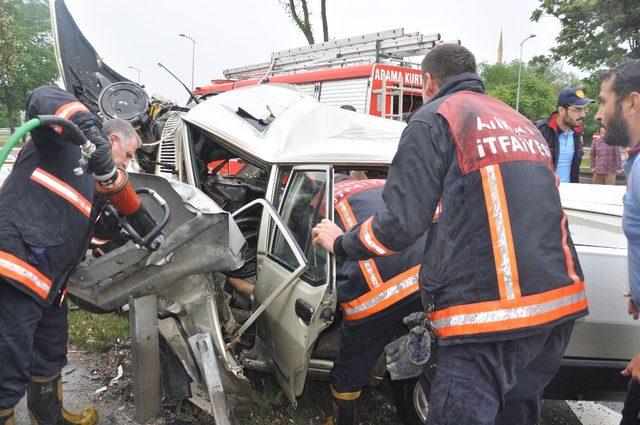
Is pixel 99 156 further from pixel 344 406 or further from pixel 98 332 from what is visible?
pixel 98 332

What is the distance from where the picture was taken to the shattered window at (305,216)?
2379 mm

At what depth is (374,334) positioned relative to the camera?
2.34 m

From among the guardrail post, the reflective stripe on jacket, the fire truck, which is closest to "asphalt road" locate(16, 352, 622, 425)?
the guardrail post

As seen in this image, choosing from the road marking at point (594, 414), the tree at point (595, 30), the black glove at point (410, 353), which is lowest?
the road marking at point (594, 414)

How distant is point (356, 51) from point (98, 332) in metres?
6.68

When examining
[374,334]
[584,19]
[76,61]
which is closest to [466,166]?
[374,334]

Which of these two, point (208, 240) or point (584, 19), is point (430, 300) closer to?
point (208, 240)

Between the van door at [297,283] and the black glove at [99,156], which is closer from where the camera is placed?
the black glove at [99,156]

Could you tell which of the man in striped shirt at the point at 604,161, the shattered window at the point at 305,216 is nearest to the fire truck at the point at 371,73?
the man in striped shirt at the point at 604,161

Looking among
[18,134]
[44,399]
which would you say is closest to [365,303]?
[18,134]

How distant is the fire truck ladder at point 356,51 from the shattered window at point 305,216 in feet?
16.5

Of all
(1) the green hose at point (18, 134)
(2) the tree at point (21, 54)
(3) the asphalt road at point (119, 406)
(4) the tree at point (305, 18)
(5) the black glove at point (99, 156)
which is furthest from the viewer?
(2) the tree at point (21, 54)

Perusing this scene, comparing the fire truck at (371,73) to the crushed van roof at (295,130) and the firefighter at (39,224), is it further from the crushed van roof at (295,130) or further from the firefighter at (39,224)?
the firefighter at (39,224)

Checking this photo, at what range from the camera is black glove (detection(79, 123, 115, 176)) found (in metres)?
1.87
